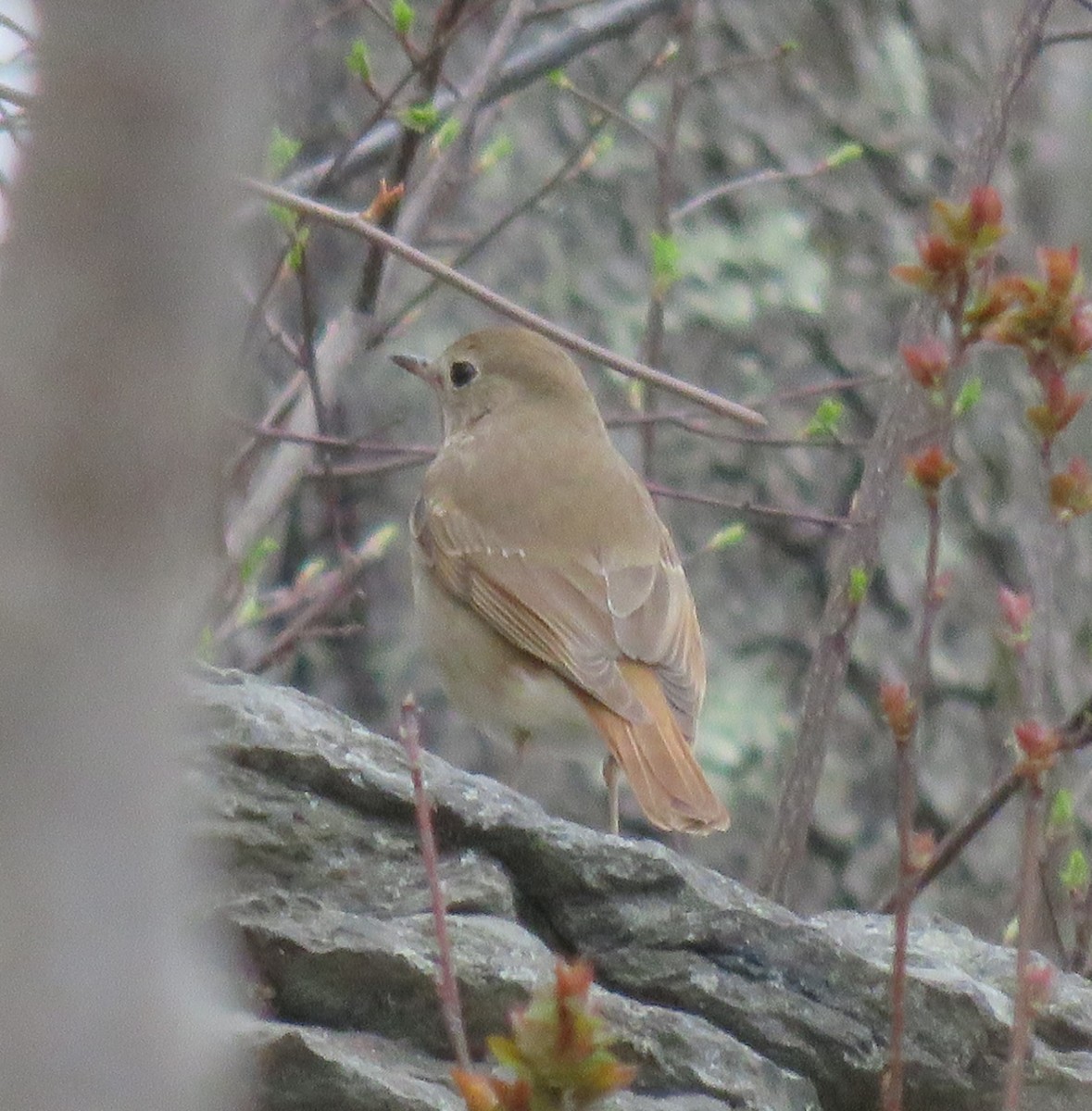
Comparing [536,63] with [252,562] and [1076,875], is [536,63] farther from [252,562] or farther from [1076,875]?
[1076,875]

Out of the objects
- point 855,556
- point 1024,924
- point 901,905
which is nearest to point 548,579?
point 855,556

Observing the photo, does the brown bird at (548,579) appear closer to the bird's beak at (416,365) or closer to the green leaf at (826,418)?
the bird's beak at (416,365)

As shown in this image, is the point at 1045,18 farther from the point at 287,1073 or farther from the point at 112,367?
the point at 112,367

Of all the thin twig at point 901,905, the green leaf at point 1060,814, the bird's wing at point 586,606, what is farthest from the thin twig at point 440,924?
the bird's wing at point 586,606

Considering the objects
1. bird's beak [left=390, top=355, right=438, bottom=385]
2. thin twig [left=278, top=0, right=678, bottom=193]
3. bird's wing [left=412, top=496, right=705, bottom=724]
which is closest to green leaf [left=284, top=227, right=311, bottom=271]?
thin twig [left=278, top=0, right=678, bottom=193]

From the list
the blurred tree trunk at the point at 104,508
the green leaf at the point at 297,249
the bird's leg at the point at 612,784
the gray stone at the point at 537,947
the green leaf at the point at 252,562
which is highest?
the green leaf at the point at 297,249

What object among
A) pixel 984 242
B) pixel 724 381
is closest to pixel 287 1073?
pixel 984 242

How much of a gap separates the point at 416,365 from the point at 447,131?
114cm

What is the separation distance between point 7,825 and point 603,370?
5.47 metres

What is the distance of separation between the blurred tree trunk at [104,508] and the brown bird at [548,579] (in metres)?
3.13

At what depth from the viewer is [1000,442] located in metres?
6.52

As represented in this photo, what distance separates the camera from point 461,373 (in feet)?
18.5

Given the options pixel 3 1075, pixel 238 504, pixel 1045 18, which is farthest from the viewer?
pixel 238 504

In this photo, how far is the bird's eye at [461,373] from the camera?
18.5 feet
